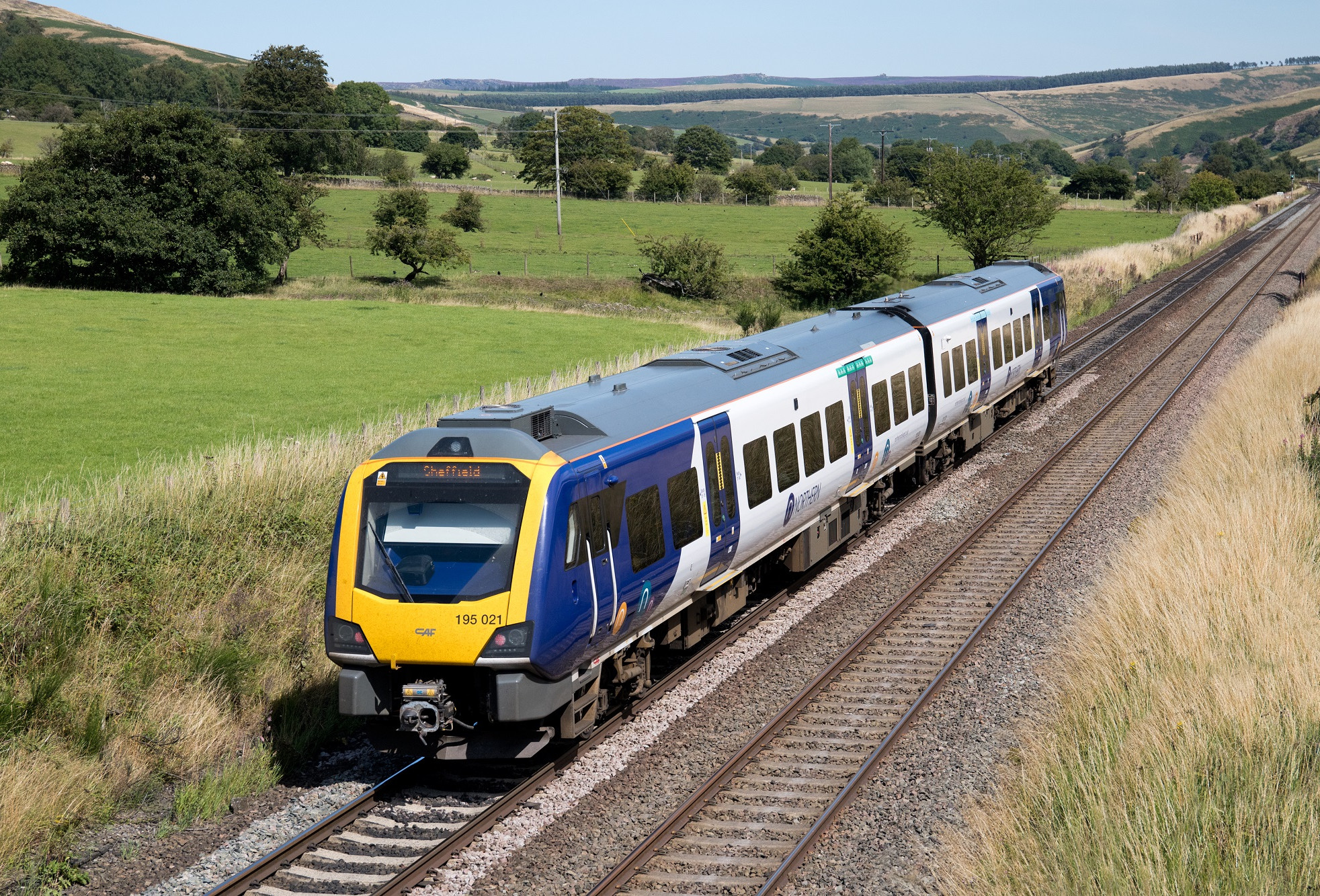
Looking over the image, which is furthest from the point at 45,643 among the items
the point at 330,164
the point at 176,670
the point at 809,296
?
the point at 330,164

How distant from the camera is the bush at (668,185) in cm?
10531

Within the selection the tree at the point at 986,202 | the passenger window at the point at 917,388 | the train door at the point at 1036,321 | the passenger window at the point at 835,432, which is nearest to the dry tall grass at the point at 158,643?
the passenger window at the point at 835,432

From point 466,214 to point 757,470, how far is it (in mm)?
61520

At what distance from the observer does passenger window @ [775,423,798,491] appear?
44.3ft

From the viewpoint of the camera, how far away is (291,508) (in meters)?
14.5

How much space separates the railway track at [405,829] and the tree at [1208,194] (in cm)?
11936

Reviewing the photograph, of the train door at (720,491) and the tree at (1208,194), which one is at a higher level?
the tree at (1208,194)

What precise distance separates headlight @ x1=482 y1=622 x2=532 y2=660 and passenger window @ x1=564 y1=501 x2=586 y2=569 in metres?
0.67

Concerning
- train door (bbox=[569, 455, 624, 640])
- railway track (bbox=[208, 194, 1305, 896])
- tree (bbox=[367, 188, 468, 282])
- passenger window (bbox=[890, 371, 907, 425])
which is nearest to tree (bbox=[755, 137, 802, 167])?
tree (bbox=[367, 188, 468, 282])

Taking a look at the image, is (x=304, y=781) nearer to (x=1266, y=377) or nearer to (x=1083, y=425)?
(x=1083, y=425)

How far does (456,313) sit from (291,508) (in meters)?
30.7

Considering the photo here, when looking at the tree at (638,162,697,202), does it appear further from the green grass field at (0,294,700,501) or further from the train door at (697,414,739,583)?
the train door at (697,414,739,583)

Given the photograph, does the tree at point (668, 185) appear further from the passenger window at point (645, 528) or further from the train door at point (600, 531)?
the train door at point (600, 531)

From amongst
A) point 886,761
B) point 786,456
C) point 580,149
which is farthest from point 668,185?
point 886,761
